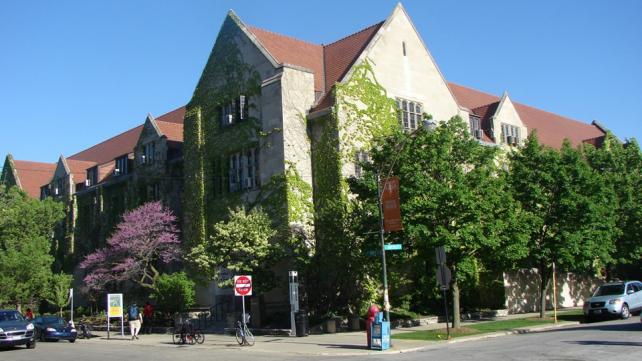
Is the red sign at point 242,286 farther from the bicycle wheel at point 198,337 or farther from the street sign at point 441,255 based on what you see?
the street sign at point 441,255

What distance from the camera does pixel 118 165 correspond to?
51000 millimetres

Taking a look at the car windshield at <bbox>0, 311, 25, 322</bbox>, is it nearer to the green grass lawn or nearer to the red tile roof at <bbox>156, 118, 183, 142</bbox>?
the green grass lawn

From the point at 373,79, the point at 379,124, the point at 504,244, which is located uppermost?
the point at 373,79

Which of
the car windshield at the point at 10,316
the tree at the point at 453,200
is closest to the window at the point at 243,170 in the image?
the tree at the point at 453,200

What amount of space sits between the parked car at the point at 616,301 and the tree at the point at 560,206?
7.60ft

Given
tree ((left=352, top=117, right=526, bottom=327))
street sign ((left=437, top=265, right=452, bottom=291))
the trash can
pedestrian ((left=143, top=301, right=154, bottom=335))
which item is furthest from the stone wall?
pedestrian ((left=143, top=301, right=154, bottom=335))

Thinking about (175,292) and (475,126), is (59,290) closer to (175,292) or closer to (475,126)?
(175,292)

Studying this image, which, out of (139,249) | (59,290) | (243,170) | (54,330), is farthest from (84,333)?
(243,170)

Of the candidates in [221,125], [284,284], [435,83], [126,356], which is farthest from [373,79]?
[126,356]

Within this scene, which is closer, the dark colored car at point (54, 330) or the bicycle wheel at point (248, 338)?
the bicycle wheel at point (248, 338)

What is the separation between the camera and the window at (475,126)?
4372cm

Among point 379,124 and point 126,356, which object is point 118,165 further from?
point 126,356

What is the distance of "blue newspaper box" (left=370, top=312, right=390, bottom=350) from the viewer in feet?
70.5

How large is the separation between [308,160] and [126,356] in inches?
645
